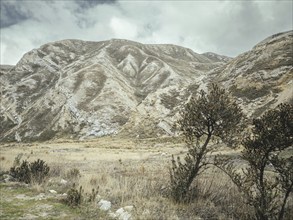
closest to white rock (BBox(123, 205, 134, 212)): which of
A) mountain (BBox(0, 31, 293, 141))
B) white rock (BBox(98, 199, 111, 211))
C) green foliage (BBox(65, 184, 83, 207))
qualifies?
white rock (BBox(98, 199, 111, 211))

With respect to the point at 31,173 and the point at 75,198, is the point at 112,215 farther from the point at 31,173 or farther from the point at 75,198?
the point at 31,173

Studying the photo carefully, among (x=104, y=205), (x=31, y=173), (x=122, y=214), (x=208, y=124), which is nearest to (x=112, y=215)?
(x=122, y=214)

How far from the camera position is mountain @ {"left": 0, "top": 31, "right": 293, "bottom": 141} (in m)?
65.4

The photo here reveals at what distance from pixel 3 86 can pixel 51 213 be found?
411ft

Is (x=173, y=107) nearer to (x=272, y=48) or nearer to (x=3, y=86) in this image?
(x=272, y=48)

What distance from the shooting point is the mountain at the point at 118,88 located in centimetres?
6538

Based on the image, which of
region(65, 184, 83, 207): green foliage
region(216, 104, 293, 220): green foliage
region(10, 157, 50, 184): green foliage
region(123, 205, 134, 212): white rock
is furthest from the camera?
region(10, 157, 50, 184): green foliage

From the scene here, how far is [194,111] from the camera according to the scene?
36.6ft

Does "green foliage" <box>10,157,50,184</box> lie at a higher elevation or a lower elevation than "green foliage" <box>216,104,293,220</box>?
lower

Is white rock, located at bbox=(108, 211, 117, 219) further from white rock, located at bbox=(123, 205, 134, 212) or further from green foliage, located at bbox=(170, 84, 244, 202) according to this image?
green foliage, located at bbox=(170, 84, 244, 202)

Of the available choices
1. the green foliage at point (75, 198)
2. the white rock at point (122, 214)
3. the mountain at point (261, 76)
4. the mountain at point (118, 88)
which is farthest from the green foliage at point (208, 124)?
the mountain at point (261, 76)

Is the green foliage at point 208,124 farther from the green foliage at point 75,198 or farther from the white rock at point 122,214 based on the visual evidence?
the green foliage at point 75,198

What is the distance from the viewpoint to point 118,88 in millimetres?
100312

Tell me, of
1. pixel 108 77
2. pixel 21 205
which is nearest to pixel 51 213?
pixel 21 205
